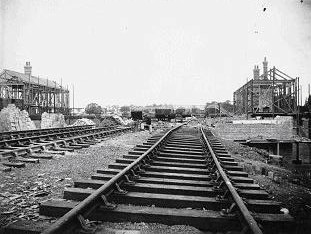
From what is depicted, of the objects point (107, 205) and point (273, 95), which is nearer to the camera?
point (107, 205)

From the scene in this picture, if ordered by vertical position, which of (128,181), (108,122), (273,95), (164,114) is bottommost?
(128,181)

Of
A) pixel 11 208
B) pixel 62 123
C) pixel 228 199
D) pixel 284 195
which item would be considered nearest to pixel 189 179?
pixel 228 199

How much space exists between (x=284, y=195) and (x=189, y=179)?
1.61 metres

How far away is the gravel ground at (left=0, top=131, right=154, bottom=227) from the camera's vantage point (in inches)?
133

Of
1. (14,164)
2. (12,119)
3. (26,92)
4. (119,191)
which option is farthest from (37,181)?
(26,92)

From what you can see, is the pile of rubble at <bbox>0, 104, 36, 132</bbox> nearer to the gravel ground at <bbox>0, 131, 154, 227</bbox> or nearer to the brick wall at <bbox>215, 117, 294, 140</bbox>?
the gravel ground at <bbox>0, 131, 154, 227</bbox>

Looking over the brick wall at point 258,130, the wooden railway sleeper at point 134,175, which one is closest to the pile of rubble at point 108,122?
the brick wall at point 258,130

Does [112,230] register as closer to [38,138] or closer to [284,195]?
[284,195]

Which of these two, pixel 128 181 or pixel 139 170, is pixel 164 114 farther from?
pixel 128 181

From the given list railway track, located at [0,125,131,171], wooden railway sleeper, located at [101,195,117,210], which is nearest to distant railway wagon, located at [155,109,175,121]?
railway track, located at [0,125,131,171]

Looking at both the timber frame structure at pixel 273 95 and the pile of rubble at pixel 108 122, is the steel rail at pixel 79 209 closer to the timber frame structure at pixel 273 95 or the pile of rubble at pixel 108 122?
the pile of rubble at pixel 108 122

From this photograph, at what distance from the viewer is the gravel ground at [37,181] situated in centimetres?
338

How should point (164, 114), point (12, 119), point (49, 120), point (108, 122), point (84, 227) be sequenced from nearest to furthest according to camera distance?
point (84, 227) < point (12, 119) < point (49, 120) < point (108, 122) < point (164, 114)

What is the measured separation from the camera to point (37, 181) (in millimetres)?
4906
